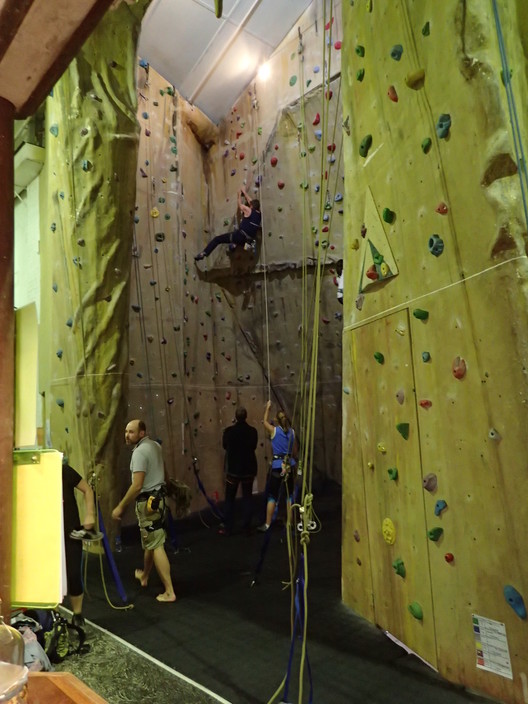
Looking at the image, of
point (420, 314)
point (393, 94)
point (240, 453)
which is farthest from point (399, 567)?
point (240, 453)

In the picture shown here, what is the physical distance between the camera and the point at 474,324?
195 cm

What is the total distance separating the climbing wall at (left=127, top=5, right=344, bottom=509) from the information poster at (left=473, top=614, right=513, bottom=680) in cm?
345

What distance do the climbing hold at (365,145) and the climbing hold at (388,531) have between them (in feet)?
6.34

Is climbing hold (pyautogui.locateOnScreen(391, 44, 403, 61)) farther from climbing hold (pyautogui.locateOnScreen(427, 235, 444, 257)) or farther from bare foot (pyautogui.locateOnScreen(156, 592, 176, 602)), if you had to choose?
bare foot (pyautogui.locateOnScreen(156, 592, 176, 602))

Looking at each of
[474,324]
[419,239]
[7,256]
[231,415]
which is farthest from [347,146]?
[231,415]

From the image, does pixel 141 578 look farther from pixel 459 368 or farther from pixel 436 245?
pixel 436 245

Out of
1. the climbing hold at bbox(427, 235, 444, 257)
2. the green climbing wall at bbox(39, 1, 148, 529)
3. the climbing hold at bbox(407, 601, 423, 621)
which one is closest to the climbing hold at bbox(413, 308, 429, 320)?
the climbing hold at bbox(427, 235, 444, 257)

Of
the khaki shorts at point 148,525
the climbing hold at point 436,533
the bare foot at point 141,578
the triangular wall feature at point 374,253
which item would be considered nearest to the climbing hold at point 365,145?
the triangular wall feature at point 374,253

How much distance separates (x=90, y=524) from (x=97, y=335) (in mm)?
2140

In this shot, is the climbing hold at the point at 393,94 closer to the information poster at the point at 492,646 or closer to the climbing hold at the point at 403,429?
the climbing hold at the point at 403,429

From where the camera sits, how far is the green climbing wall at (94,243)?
14.1 feet

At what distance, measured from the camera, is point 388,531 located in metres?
2.51

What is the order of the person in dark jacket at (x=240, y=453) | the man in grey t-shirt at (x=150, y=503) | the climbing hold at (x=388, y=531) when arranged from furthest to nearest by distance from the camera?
the person in dark jacket at (x=240, y=453) < the man in grey t-shirt at (x=150, y=503) < the climbing hold at (x=388, y=531)

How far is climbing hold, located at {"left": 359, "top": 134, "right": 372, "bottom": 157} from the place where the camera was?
2667mm
